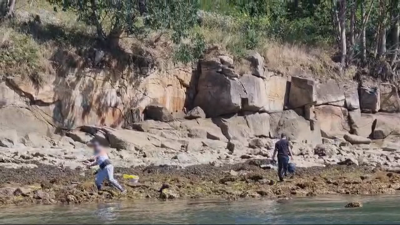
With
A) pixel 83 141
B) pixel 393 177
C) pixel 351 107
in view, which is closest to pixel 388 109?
pixel 351 107

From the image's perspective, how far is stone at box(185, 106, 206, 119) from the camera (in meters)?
27.3

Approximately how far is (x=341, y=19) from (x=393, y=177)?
40.0ft

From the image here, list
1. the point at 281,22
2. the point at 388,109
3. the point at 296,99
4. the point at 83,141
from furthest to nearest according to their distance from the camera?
the point at 281,22, the point at 388,109, the point at 296,99, the point at 83,141

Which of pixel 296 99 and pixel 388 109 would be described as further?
pixel 388 109

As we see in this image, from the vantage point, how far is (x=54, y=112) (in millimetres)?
25141

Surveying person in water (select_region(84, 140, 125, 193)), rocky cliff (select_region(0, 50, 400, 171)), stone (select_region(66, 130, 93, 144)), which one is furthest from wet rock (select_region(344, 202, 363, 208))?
stone (select_region(66, 130, 93, 144))

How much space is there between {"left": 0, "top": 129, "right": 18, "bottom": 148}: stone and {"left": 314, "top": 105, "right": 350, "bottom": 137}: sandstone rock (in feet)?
38.9

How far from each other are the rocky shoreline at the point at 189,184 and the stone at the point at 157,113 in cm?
437

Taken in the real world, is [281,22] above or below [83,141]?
above

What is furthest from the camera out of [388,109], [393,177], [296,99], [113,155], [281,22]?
[281,22]

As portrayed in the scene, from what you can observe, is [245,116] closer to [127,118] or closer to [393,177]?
[127,118]

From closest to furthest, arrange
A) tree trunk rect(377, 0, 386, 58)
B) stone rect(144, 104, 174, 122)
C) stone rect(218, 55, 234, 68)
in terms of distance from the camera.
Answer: stone rect(144, 104, 174, 122), stone rect(218, 55, 234, 68), tree trunk rect(377, 0, 386, 58)

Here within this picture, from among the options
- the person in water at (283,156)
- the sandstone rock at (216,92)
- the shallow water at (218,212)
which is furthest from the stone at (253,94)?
the shallow water at (218,212)

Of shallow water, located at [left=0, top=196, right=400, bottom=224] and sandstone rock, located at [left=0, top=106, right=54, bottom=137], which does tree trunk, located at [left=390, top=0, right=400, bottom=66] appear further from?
shallow water, located at [left=0, top=196, right=400, bottom=224]
